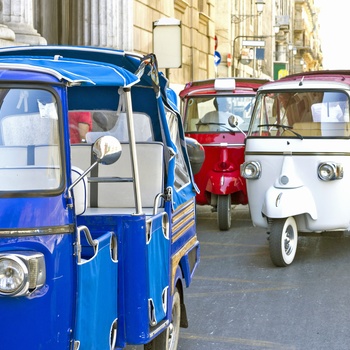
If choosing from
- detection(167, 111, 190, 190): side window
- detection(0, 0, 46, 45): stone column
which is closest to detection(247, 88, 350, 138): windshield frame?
detection(167, 111, 190, 190): side window

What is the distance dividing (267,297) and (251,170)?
8.01 ft

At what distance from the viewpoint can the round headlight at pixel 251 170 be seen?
35.4ft

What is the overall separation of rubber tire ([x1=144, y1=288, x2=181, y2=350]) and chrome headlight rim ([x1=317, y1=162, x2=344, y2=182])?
14.2 ft

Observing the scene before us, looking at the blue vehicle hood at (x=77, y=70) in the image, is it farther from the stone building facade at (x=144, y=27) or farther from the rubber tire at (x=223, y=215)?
the stone building facade at (x=144, y=27)

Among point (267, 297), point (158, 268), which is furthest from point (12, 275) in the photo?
point (267, 297)

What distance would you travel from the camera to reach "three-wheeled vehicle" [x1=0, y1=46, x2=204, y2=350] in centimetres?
434

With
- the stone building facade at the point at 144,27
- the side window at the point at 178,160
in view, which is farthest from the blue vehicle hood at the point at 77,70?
the stone building facade at the point at 144,27

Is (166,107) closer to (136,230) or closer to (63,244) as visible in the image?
(136,230)

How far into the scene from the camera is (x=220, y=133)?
1415 centimetres

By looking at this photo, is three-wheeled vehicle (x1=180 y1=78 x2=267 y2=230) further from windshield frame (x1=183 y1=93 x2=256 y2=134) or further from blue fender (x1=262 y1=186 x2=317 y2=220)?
blue fender (x1=262 y1=186 x2=317 y2=220)

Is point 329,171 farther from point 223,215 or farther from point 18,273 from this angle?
point 18,273

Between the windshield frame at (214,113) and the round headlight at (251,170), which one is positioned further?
the windshield frame at (214,113)

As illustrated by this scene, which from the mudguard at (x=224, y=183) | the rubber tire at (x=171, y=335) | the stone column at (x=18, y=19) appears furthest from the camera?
the stone column at (x=18, y=19)

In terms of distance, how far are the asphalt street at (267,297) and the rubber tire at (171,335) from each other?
1.65 ft
